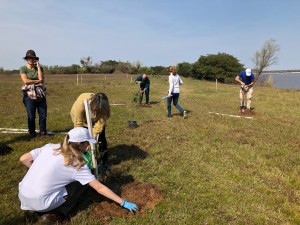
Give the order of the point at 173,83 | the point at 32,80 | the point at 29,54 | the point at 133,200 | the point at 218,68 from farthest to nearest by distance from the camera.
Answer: the point at 218,68, the point at 173,83, the point at 32,80, the point at 29,54, the point at 133,200

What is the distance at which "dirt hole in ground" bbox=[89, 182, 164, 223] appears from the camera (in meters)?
3.71

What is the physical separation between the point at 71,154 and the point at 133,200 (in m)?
1.36

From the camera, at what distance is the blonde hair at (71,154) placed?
3156mm

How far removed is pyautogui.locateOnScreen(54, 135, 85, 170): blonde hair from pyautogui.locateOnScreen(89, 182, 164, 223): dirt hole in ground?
2.96 ft

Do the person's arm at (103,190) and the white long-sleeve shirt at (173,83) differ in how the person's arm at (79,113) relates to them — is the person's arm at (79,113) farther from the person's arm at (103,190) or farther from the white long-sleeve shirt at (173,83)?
the white long-sleeve shirt at (173,83)

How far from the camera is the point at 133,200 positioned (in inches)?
160

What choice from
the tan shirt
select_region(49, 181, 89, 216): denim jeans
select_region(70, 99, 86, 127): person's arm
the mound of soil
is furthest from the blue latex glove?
the mound of soil

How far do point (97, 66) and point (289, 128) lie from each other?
48359 millimetres

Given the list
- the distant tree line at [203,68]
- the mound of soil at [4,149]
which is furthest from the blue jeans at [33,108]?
the distant tree line at [203,68]

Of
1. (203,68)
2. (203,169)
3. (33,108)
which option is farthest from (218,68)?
(203,169)

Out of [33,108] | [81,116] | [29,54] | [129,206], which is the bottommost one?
[129,206]

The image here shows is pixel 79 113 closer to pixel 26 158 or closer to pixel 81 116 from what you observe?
pixel 81 116

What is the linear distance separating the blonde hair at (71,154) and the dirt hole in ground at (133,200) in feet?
2.96

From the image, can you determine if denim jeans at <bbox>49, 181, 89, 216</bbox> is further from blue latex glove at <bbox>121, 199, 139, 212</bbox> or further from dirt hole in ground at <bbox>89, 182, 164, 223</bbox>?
blue latex glove at <bbox>121, 199, 139, 212</bbox>
